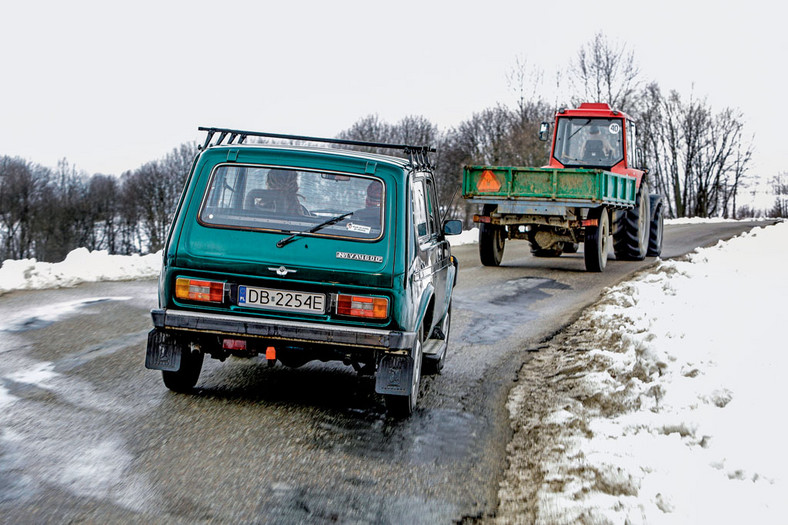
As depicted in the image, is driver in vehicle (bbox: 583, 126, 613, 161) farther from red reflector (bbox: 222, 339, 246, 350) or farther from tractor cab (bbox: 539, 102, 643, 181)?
red reflector (bbox: 222, 339, 246, 350)

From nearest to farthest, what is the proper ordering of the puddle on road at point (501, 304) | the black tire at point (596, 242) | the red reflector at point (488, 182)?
the puddle on road at point (501, 304) < the red reflector at point (488, 182) < the black tire at point (596, 242)

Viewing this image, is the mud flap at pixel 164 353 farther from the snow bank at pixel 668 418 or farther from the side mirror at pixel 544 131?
the side mirror at pixel 544 131

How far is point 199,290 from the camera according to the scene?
4867mm

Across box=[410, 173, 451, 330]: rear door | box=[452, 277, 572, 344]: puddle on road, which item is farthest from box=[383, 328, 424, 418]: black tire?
box=[452, 277, 572, 344]: puddle on road

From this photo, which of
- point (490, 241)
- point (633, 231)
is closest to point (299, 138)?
point (490, 241)

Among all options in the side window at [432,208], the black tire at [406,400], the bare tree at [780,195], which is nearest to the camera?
the black tire at [406,400]


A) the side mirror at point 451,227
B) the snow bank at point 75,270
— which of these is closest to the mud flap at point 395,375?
the side mirror at point 451,227

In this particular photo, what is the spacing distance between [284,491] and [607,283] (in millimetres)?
10394

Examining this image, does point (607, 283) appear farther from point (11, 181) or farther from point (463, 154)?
point (11, 181)

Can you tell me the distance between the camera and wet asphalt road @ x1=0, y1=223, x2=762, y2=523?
3.61 m

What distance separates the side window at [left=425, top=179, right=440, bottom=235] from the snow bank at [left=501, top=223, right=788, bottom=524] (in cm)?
145

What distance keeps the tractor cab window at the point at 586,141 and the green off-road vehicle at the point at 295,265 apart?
476 inches

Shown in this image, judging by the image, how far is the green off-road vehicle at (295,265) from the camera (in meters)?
4.79

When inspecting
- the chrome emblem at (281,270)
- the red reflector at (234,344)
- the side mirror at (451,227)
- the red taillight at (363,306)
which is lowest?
the red reflector at (234,344)
